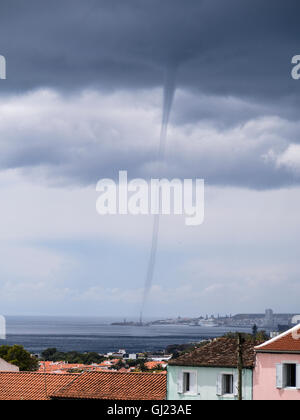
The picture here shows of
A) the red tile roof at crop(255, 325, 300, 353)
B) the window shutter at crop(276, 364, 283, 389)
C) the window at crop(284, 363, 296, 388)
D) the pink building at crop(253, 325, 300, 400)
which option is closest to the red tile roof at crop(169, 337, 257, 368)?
the pink building at crop(253, 325, 300, 400)

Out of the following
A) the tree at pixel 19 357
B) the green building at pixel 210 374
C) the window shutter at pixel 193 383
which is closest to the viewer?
the green building at pixel 210 374

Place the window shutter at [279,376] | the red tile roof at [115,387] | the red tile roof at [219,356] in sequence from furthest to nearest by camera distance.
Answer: the red tile roof at [115,387] → the red tile roof at [219,356] → the window shutter at [279,376]

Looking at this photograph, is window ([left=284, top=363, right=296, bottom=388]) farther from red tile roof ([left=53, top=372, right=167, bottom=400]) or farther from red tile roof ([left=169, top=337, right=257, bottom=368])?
red tile roof ([left=53, top=372, right=167, bottom=400])

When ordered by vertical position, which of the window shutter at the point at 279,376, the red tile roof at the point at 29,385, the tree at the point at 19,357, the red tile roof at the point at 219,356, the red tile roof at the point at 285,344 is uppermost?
the red tile roof at the point at 285,344

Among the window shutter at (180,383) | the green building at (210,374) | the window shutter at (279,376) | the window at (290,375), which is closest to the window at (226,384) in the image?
the green building at (210,374)

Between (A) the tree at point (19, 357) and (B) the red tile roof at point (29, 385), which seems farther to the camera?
(A) the tree at point (19, 357)

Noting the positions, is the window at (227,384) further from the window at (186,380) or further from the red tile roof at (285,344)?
the red tile roof at (285,344)

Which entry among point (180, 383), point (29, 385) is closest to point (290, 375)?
point (180, 383)

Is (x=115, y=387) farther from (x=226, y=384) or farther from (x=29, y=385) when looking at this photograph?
(x=226, y=384)
